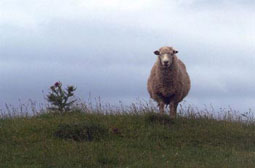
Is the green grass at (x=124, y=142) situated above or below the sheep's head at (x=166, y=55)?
below

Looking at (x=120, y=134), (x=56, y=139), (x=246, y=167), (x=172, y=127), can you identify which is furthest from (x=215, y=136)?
(x=56, y=139)

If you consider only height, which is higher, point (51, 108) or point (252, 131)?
point (51, 108)

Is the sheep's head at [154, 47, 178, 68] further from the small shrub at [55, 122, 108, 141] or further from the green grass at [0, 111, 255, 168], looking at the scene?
the small shrub at [55, 122, 108, 141]

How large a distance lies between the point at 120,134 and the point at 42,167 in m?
3.49

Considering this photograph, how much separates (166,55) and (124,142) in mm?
4164

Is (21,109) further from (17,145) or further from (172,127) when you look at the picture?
(172,127)

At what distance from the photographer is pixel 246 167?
29.3 feet

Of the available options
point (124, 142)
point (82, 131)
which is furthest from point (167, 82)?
point (82, 131)

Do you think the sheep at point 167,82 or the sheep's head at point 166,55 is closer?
the sheep's head at point 166,55

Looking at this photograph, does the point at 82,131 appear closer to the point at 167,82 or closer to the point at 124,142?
the point at 124,142

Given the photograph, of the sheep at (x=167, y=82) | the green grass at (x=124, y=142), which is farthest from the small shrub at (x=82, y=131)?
the sheep at (x=167, y=82)

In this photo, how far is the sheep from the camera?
48.3 feet

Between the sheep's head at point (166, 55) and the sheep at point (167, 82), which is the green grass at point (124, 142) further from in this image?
the sheep's head at point (166, 55)

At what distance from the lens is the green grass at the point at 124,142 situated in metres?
9.39
